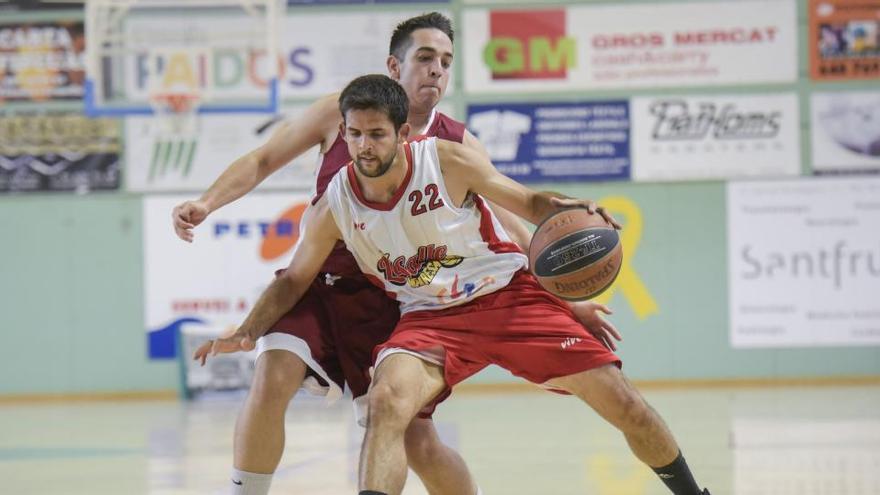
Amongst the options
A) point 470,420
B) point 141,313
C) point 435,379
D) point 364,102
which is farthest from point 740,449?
point 141,313

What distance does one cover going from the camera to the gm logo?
1365 centimetres

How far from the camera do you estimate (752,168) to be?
13.6 m

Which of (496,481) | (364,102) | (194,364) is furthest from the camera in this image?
(194,364)

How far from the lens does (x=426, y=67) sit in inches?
191

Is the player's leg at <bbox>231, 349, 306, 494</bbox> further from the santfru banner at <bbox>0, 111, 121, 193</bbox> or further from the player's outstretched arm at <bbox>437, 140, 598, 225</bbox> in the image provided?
the santfru banner at <bbox>0, 111, 121, 193</bbox>

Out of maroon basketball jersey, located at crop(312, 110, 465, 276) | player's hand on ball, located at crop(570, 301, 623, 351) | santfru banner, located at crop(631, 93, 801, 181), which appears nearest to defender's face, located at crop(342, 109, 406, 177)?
maroon basketball jersey, located at crop(312, 110, 465, 276)

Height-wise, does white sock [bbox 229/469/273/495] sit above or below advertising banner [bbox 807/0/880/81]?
below

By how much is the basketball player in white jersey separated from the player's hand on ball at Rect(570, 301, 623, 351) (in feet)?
0.50

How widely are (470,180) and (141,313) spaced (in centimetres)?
1007

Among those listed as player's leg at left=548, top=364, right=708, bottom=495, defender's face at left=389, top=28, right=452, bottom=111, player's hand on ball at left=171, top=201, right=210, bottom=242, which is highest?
defender's face at left=389, top=28, right=452, bottom=111

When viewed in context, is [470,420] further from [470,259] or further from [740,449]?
[470,259]

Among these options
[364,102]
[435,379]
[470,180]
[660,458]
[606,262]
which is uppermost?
[364,102]

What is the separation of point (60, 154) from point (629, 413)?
10.9 meters

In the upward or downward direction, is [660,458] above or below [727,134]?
below
